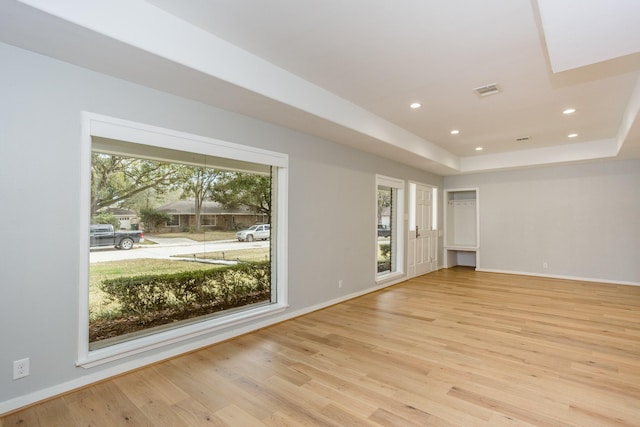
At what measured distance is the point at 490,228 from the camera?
8.00 metres

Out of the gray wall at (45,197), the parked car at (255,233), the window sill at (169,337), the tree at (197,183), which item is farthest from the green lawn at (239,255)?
the gray wall at (45,197)

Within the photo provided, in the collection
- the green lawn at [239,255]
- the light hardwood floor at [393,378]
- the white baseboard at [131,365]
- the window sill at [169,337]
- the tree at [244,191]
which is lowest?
the light hardwood floor at [393,378]

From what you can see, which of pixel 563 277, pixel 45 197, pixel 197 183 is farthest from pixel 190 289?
pixel 563 277

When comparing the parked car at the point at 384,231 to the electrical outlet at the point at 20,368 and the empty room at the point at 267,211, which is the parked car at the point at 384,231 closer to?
the empty room at the point at 267,211

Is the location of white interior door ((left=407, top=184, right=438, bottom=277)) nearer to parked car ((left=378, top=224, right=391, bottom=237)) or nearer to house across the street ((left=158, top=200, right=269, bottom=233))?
parked car ((left=378, top=224, right=391, bottom=237))

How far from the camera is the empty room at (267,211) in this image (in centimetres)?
223

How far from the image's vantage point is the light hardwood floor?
2.16 m

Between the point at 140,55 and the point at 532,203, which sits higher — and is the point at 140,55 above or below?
above

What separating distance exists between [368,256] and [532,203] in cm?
451

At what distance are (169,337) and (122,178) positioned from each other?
4.98 ft

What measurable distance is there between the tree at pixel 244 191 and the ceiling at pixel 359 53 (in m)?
0.77

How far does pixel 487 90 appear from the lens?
3764 millimetres

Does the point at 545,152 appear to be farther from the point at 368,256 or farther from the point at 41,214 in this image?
the point at 41,214

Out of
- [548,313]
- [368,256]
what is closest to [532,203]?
[548,313]
